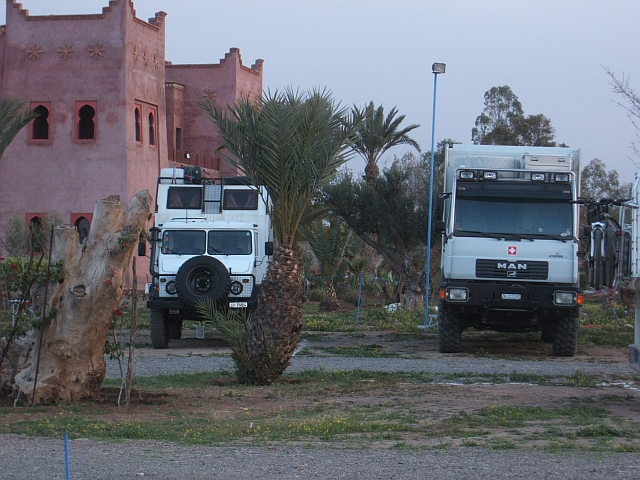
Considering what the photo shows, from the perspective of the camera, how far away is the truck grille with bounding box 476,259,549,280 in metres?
16.3

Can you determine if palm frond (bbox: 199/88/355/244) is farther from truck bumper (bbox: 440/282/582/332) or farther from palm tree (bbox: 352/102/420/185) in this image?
palm tree (bbox: 352/102/420/185)

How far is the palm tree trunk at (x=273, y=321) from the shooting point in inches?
509

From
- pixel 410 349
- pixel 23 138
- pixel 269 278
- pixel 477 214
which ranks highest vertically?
pixel 23 138

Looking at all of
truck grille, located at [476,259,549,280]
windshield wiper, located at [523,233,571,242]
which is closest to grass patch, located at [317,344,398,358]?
truck grille, located at [476,259,549,280]

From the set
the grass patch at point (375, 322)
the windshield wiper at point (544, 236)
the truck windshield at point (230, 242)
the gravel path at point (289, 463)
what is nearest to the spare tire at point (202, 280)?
the truck windshield at point (230, 242)

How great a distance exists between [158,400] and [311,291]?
3178cm

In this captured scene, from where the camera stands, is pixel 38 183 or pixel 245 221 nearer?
pixel 245 221

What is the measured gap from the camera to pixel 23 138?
1489 inches

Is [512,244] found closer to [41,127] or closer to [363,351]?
[363,351]

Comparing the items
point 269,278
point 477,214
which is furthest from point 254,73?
point 269,278

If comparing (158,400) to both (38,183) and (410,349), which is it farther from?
(38,183)

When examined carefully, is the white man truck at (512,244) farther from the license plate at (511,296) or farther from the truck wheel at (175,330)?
the truck wheel at (175,330)

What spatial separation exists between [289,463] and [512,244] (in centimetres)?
975

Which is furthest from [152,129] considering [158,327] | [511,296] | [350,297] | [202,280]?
[511,296]
